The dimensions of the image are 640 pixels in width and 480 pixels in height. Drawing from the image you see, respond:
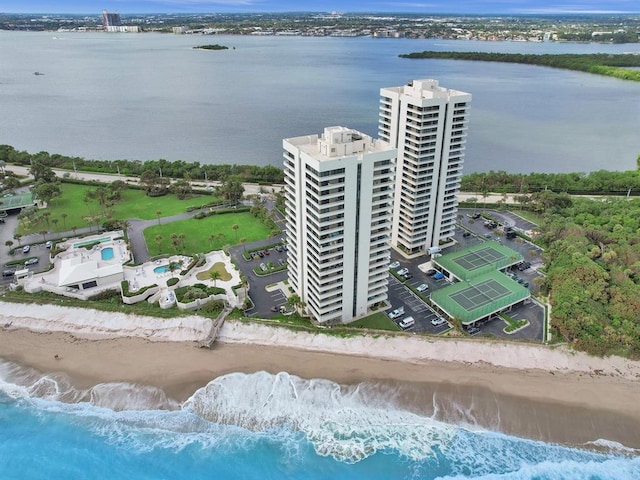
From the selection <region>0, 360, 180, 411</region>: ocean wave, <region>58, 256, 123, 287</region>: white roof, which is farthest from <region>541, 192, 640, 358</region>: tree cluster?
<region>58, 256, 123, 287</region>: white roof

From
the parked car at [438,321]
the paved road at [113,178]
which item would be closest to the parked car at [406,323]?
the parked car at [438,321]

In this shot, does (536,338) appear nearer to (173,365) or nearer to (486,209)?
(486,209)

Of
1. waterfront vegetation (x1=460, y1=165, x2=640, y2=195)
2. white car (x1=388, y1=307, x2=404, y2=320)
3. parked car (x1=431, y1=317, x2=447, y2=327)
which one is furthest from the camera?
waterfront vegetation (x1=460, y1=165, x2=640, y2=195)

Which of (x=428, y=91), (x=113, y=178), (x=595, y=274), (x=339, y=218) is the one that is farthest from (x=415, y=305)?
(x=113, y=178)

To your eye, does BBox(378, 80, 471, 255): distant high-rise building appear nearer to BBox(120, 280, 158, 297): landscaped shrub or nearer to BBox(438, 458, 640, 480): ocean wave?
BBox(438, 458, 640, 480): ocean wave

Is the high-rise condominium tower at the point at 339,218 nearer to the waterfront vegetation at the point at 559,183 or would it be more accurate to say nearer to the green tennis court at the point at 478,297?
the green tennis court at the point at 478,297

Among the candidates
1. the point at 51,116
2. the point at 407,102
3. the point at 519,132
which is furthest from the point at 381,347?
the point at 51,116
